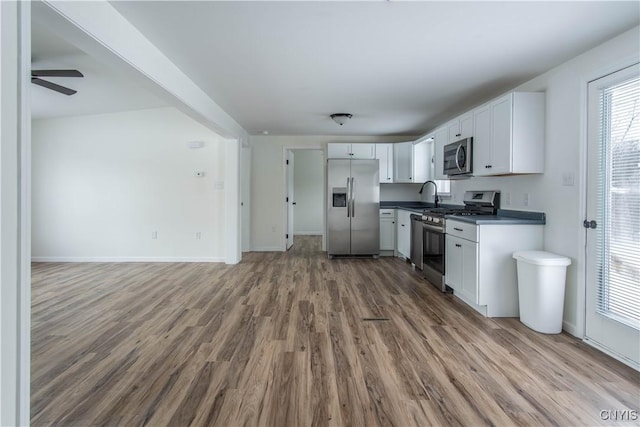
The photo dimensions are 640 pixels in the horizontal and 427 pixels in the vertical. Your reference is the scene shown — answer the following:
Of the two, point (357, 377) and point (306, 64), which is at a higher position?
point (306, 64)

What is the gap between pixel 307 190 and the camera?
936 cm

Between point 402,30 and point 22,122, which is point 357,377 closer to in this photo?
point 22,122

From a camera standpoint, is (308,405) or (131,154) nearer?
(308,405)

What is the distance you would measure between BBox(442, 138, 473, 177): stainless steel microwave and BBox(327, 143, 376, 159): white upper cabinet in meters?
1.82

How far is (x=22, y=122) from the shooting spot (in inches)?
44.4

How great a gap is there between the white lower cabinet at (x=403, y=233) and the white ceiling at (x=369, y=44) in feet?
6.74

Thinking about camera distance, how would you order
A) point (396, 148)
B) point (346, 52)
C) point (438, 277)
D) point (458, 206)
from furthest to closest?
point (396, 148) < point (458, 206) < point (438, 277) < point (346, 52)

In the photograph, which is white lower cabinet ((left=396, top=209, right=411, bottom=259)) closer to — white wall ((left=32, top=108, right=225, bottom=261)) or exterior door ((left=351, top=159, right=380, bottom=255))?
exterior door ((left=351, top=159, right=380, bottom=255))

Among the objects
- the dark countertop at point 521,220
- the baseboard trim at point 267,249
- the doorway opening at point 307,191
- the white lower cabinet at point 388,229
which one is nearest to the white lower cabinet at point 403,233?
the white lower cabinet at point 388,229

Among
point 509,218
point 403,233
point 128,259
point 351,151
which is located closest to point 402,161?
point 351,151

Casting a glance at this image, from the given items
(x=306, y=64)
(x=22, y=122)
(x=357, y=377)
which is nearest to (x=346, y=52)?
(x=306, y=64)

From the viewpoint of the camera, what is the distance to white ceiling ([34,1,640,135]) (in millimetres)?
2109

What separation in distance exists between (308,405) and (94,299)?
10.0ft

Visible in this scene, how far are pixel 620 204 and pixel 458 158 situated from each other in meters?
1.81
